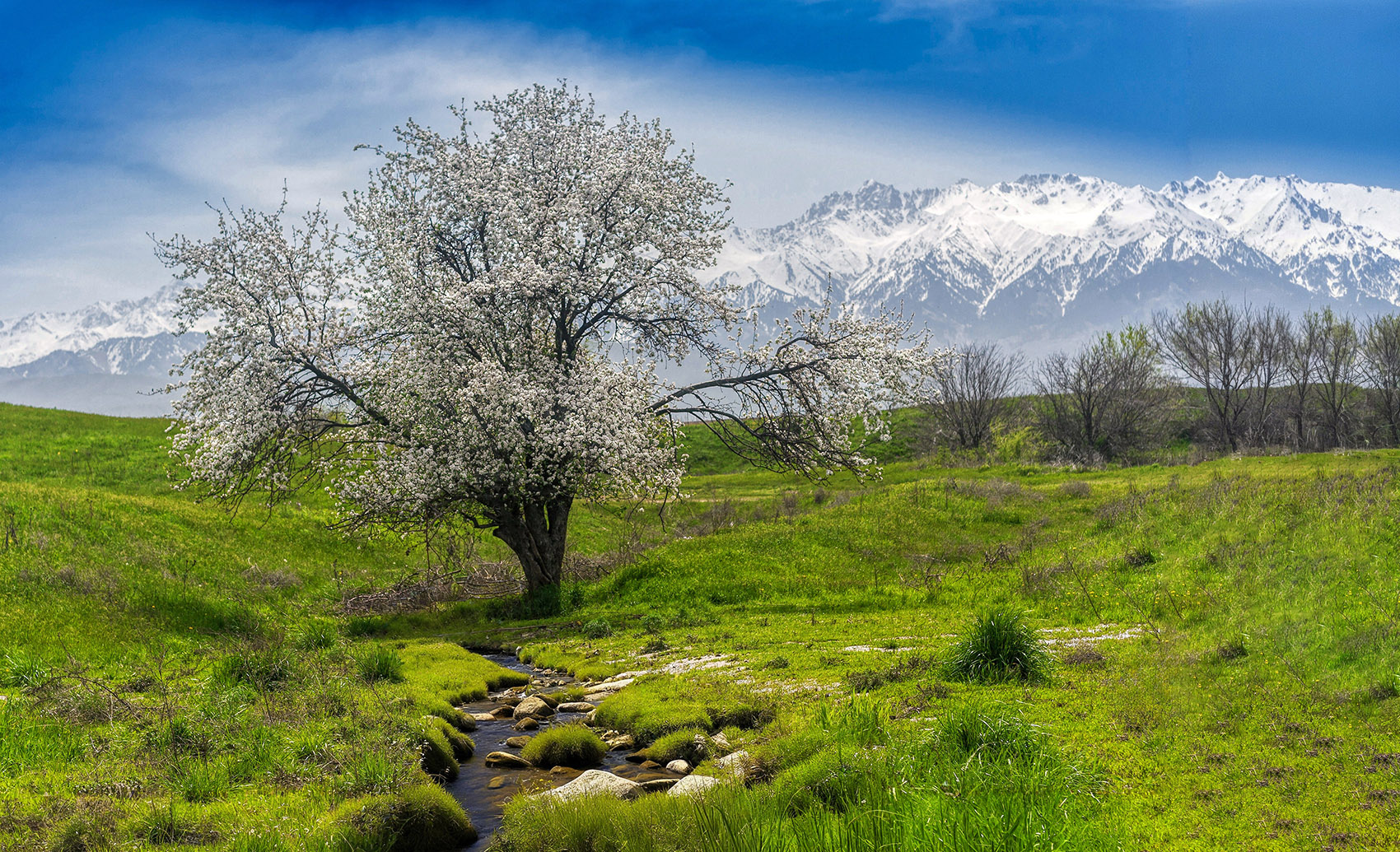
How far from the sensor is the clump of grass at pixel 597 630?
20.4m

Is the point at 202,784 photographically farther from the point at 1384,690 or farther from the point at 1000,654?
the point at 1384,690

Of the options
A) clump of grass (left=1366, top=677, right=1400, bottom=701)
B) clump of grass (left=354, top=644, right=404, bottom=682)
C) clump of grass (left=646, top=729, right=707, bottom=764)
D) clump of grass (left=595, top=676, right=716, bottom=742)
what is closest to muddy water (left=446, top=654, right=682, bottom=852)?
clump of grass (left=646, top=729, right=707, bottom=764)

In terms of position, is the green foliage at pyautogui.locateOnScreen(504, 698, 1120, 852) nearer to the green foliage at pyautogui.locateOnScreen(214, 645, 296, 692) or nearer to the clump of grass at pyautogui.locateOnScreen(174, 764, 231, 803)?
the clump of grass at pyautogui.locateOnScreen(174, 764, 231, 803)

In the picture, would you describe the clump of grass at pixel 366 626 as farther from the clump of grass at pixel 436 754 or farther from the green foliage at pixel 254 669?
the clump of grass at pixel 436 754

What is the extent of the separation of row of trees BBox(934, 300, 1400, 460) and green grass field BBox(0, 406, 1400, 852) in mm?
45707

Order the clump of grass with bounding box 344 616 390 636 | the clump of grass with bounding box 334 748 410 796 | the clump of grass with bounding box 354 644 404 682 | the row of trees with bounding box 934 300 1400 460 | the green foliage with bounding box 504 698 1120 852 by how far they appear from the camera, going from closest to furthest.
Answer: the green foliage with bounding box 504 698 1120 852, the clump of grass with bounding box 334 748 410 796, the clump of grass with bounding box 354 644 404 682, the clump of grass with bounding box 344 616 390 636, the row of trees with bounding box 934 300 1400 460

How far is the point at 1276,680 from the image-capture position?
994cm

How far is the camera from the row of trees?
71500mm

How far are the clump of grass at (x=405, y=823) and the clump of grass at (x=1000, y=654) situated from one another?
22.8ft

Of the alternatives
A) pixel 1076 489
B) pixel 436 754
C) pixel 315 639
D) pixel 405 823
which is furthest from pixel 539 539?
pixel 1076 489

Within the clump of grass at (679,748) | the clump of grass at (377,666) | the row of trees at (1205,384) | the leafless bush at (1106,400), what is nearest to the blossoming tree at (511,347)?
the clump of grass at (377,666)

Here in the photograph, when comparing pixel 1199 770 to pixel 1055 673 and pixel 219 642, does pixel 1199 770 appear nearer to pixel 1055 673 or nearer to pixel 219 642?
pixel 1055 673

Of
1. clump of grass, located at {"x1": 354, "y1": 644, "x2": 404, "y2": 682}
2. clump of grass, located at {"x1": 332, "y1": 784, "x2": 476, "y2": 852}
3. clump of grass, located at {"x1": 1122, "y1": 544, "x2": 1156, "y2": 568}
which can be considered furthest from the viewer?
clump of grass, located at {"x1": 1122, "y1": 544, "x2": 1156, "y2": 568}

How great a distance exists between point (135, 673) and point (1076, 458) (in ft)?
224
